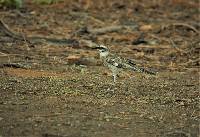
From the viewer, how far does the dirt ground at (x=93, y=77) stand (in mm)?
7098

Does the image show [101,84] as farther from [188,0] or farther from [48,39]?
[188,0]

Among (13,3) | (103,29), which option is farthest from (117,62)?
(13,3)

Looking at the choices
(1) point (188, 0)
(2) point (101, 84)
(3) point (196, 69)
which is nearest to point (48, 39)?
(3) point (196, 69)

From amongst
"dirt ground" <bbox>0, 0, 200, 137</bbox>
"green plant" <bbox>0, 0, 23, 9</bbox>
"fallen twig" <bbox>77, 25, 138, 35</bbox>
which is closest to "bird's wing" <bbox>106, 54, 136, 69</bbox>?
"dirt ground" <bbox>0, 0, 200, 137</bbox>

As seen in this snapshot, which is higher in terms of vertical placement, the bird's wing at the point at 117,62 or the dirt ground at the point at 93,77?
the bird's wing at the point at 117,62

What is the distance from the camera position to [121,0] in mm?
21391

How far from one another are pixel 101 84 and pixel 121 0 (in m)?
12.4

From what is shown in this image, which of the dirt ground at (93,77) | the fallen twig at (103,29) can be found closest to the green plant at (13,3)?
the dirt ground at (93,77)

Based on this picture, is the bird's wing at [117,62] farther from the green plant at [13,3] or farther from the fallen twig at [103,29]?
the green plant at [13,3]

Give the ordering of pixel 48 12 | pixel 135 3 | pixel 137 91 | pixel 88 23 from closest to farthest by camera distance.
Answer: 1. pixel 137 91
2. pixel 88 23
3. pixel 48 12
4. pixel 135 3

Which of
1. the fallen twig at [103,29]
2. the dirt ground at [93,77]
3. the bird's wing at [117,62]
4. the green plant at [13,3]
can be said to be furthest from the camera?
the green plant at [13,3]

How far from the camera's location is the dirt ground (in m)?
7.10

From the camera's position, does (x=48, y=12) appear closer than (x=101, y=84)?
No

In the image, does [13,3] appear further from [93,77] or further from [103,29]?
[93,77]
